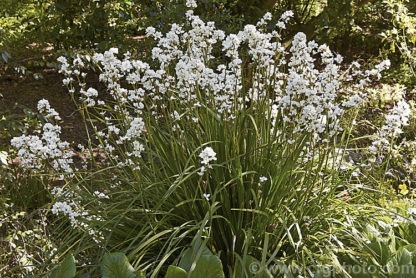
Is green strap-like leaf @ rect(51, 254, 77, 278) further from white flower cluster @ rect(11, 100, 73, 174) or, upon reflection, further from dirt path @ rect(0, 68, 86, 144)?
dirt path @ rect(0, 68, 86, 144)

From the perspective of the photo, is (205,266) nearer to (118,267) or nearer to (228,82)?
(118,267)

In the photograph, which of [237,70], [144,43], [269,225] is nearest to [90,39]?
[144,43]

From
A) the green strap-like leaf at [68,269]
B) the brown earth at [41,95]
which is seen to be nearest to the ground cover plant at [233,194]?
the green strap-like leaf at [68,269]

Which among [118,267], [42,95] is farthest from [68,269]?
[42,95]

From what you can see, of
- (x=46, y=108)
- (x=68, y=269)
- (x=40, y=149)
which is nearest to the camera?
(x=68, y=269)

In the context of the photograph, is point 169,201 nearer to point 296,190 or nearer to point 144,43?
point 296,190

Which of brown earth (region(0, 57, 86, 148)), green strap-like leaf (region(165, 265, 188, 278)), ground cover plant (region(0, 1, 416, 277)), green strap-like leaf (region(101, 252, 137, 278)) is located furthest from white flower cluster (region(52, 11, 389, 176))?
brown earth (region(0, 57, 86, 148))

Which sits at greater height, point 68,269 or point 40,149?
point 40,149

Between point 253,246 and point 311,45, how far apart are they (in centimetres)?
107

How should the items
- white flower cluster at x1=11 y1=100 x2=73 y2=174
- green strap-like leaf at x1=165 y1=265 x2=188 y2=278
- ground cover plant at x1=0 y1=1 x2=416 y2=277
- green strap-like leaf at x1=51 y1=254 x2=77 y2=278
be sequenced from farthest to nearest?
white flower cluster at x1=11 y1=100 x2=73 y2=174 < ground cover plant at x1=0 y1=1 x2=416 y2=277 < green strap-like leaf at x1=51 y1=254 x2=77 y2=278 < green strap-like leaf at x1=165 y1=265 x2=188 y2=278

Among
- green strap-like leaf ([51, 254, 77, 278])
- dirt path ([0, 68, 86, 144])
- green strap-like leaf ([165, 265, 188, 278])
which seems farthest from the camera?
dirt path ([0, 68, 86, 144])
